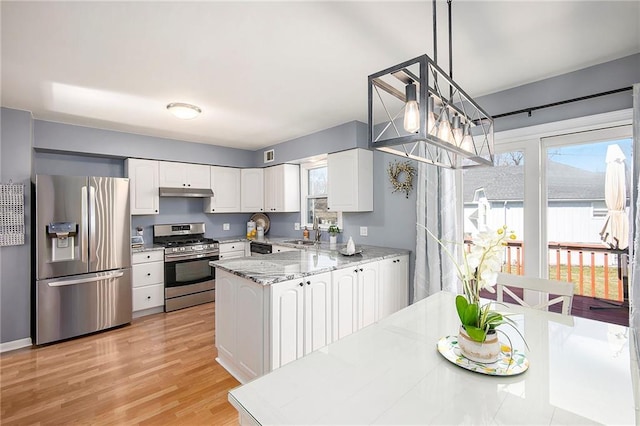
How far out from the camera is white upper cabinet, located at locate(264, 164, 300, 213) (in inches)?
179

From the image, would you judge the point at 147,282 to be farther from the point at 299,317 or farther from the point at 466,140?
the point at 466,140

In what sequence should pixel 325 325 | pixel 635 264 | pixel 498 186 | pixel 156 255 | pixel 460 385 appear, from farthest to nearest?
pixel 156 255
pixel 498 186
pixel 325 325
pixel 635 264
pixel 460 385

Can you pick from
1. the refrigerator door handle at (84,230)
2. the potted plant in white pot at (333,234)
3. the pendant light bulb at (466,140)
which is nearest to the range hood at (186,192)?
the refrigerator door handle at (84,230)

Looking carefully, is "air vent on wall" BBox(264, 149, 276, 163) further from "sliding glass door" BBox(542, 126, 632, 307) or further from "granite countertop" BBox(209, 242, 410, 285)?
"sliding glass door" BBox(542, 126, 632, 307)

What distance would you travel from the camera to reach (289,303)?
2145 mm

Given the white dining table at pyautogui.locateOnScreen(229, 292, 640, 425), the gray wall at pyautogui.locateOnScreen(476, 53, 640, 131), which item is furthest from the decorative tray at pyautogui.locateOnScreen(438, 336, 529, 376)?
the gray wall at pyautogui.locateOnScreen(476, 53, 640, 131)

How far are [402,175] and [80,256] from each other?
364cm

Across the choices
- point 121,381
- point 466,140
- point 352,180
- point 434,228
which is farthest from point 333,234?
point 466,140

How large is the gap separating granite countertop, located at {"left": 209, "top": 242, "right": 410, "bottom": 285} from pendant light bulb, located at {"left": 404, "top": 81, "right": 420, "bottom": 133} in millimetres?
1417

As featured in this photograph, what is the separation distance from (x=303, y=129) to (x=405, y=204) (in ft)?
5.47

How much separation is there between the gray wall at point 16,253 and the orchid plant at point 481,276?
3.91 metres

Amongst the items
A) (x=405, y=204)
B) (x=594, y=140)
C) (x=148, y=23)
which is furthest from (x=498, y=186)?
(x=148, y=23)

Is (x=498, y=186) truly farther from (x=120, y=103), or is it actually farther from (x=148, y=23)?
(x=120, y=103)

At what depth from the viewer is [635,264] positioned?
1801mm
